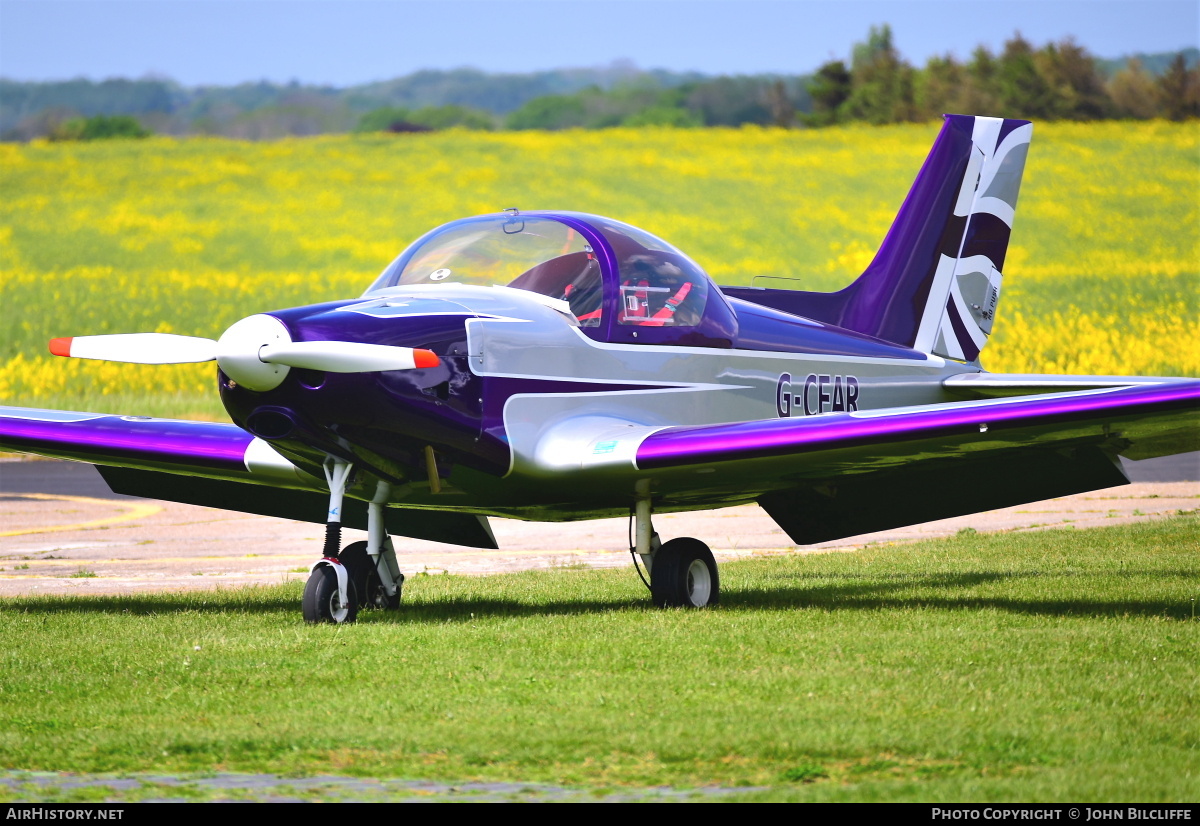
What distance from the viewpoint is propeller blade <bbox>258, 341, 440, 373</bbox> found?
8.62 metres

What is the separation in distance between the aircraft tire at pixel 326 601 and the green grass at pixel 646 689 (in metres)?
0.15

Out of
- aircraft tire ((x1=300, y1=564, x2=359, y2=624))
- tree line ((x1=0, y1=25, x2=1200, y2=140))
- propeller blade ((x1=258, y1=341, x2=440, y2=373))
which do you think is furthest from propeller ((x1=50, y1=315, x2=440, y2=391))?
tree line ((x1=0, y1=25, x2=1200, y2=140))

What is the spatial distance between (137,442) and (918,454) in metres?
5.62

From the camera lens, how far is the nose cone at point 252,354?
862 centimetres

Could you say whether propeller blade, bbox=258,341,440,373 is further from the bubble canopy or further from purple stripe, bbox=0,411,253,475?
purple stripe, bbox=0,411,253,475

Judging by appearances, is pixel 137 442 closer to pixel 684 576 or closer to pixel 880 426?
pixel 684 576

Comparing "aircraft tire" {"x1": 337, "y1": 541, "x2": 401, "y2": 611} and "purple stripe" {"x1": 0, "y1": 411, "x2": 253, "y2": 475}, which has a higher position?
"purple stripe" {"x1": 0, "y1": 411, "x2": 253, "y2": 475}

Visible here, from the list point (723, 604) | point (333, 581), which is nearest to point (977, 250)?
point (723, 604)

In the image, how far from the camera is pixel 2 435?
11.4 metres

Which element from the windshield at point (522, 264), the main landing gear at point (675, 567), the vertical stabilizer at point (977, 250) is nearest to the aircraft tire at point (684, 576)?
the main landing gear at point (675, 567)

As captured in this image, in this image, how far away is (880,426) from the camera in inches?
364

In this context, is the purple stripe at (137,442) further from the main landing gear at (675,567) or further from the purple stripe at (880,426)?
the purple stripe at (880,426)

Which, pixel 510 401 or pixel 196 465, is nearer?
pixel 510 401

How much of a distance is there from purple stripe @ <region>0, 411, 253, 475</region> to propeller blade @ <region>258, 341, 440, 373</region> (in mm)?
2357
